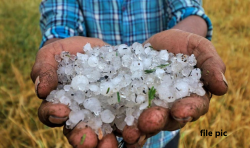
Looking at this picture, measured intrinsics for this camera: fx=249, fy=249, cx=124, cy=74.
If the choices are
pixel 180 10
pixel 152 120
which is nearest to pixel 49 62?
pixel 152 120

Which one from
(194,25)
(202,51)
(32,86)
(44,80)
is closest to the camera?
(44,80)

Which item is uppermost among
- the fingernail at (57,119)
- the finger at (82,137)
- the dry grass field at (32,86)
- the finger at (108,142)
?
the fingernail at (57,119)

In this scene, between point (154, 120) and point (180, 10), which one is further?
point (180, 10)

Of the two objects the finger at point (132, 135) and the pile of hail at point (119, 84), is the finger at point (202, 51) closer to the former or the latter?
the pile of hail at point (119, 84)

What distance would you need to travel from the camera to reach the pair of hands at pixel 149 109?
0.79 m

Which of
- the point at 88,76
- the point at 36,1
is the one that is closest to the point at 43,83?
the point at 88,76

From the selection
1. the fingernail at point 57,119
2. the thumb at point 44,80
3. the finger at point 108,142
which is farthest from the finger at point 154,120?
the thumb at point 44,80

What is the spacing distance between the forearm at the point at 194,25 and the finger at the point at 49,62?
45 centimetres

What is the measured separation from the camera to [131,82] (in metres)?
0.98

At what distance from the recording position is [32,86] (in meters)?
2.22

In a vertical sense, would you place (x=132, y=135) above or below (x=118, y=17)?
below

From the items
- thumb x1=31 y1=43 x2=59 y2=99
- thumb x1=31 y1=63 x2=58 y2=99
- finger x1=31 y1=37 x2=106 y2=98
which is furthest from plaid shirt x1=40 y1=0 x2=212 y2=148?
thumb x1=31 y1=63 x2=58 y2=99

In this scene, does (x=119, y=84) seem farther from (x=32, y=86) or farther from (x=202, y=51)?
(x=32, y=86)

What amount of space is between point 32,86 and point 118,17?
1.20m
